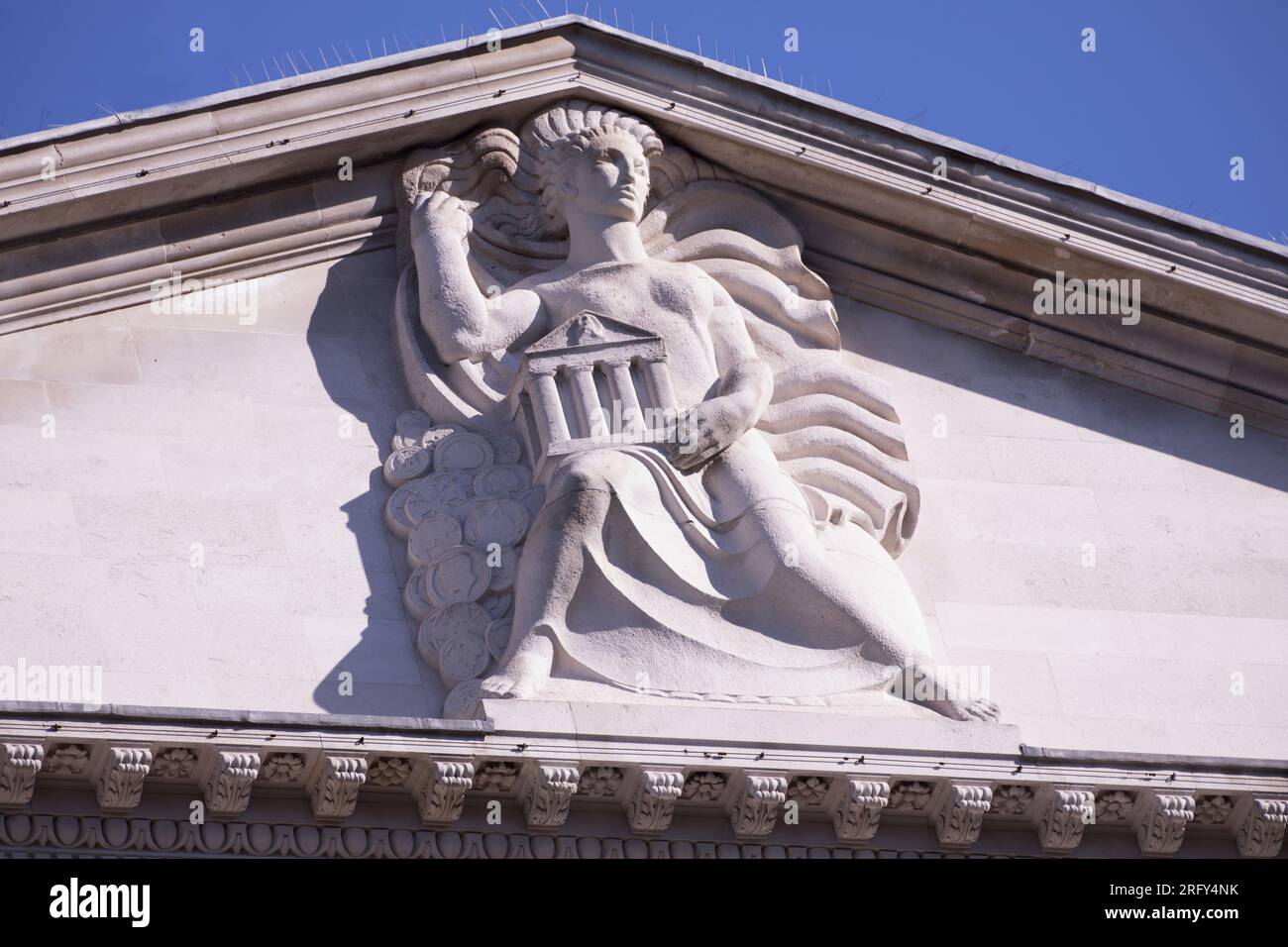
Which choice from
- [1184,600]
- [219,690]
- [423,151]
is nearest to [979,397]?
[1184,600]

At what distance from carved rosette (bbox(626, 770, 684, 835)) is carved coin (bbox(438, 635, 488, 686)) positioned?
112 centimetres

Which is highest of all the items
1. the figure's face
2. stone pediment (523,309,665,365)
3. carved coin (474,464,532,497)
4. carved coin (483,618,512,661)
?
the figure's face

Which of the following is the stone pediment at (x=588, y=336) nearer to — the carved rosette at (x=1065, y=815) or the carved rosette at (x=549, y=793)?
the carved rosette at (x=549, y=793)

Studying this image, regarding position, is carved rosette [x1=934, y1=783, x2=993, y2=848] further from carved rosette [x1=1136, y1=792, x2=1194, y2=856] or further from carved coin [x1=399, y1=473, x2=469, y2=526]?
carved coin [x1=399, y1=473, x2=469, y2=526]

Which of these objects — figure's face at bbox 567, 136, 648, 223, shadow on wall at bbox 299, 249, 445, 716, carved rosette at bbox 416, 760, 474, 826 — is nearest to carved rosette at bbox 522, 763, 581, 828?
carved rosette at bbox 416, 760, 474, 826

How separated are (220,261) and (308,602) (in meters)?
2.39

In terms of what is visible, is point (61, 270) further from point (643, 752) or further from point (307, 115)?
point (643, 752)

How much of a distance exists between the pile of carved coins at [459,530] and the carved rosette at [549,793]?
95 cm

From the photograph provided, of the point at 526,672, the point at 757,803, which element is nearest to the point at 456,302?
the point at 526,672

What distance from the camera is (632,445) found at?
44.2 ft

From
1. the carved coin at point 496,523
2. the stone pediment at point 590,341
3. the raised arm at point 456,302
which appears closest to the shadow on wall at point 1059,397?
the stone pediment at point 590,341

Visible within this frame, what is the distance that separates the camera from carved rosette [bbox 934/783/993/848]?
12.5 metres
